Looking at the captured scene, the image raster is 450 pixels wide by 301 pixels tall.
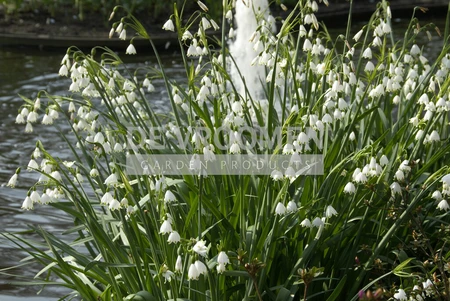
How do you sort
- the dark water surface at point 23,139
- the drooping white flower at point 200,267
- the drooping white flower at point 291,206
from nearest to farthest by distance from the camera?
1. the drooping white flower at point 200,267
2. the drooping white flower at point 291,206
3. the dark water surface at point 23,139

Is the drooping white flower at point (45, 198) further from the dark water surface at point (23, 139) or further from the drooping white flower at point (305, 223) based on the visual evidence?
the drooping white flower at point (305, 223)

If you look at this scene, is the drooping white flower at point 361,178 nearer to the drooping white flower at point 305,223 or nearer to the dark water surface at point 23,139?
the drooping white flower at point 305,223

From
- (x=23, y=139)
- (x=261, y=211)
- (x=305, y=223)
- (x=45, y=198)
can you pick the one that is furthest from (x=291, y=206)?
(x=23, y=139)

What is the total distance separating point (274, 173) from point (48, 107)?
1.12 meters

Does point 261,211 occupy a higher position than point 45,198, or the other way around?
point 45,198

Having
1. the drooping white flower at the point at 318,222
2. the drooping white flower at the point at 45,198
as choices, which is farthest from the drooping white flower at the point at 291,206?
the drooping white flower at the point at 45,198

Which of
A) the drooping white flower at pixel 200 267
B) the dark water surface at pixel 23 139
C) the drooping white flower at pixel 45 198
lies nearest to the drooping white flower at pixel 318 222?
the drooping white flower at pixel 200 267

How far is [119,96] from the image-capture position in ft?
12.7

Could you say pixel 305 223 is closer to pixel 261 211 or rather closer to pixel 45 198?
pixel 261 211

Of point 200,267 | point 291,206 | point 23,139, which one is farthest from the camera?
point 23,139

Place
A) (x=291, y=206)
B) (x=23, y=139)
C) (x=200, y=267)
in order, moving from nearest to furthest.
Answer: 1. (x=200, y=267)
2. (x=291, y=206)
3. (x=23, y=139)

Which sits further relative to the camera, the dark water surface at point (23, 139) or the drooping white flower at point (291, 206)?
the dark water surface at point (23, 139)

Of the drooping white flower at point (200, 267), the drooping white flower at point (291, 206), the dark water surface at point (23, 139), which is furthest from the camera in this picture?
the dark water surface at point (23, 139)

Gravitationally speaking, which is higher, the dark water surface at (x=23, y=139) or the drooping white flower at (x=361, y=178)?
the drooping white flower at (x=361, y=178)
